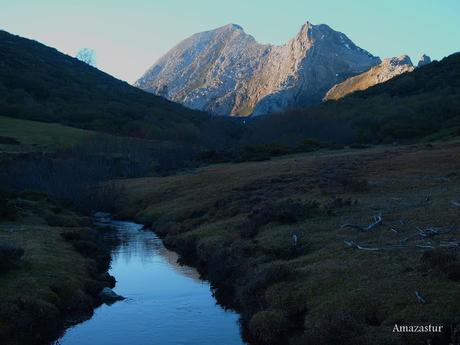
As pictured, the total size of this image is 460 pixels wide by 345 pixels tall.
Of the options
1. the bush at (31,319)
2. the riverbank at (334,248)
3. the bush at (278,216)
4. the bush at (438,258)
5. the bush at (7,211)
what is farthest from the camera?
the bush at (7,211)

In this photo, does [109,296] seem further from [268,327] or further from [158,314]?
[268,327]

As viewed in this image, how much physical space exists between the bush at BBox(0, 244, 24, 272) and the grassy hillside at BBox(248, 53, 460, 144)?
99.4m

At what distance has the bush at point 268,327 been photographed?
936 inches

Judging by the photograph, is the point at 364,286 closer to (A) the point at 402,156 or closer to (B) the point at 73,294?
(B) the point at 73,294

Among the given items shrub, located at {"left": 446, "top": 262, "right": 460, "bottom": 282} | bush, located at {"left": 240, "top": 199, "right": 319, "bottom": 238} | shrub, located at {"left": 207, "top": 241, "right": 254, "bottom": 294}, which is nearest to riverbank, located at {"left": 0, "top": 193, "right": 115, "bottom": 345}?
shrub, located at {"left": 207, "top": 241, "right": 254, "bottom": 294}

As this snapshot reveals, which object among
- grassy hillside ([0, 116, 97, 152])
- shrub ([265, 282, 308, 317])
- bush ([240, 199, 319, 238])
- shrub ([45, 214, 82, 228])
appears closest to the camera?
shrub ([265, 282, 308, 317])

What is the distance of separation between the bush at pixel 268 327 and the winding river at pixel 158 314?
3.00 ft

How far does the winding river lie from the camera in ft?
84.9

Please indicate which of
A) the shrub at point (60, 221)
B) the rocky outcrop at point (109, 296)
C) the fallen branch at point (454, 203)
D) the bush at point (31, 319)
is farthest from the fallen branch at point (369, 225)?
the shrub at point (60, 221)

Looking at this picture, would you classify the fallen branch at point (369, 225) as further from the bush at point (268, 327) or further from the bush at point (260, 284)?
the bush at point (268, 327)

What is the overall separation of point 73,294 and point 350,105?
17877 cm

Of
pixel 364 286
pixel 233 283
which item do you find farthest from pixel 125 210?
pixel 364 286

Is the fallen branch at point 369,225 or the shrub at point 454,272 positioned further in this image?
the fallen branch at point 369,225

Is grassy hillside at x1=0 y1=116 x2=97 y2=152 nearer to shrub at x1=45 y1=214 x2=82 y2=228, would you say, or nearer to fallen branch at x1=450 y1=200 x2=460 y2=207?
shrub at x1=45 y1=214 x2=82 y2=228
